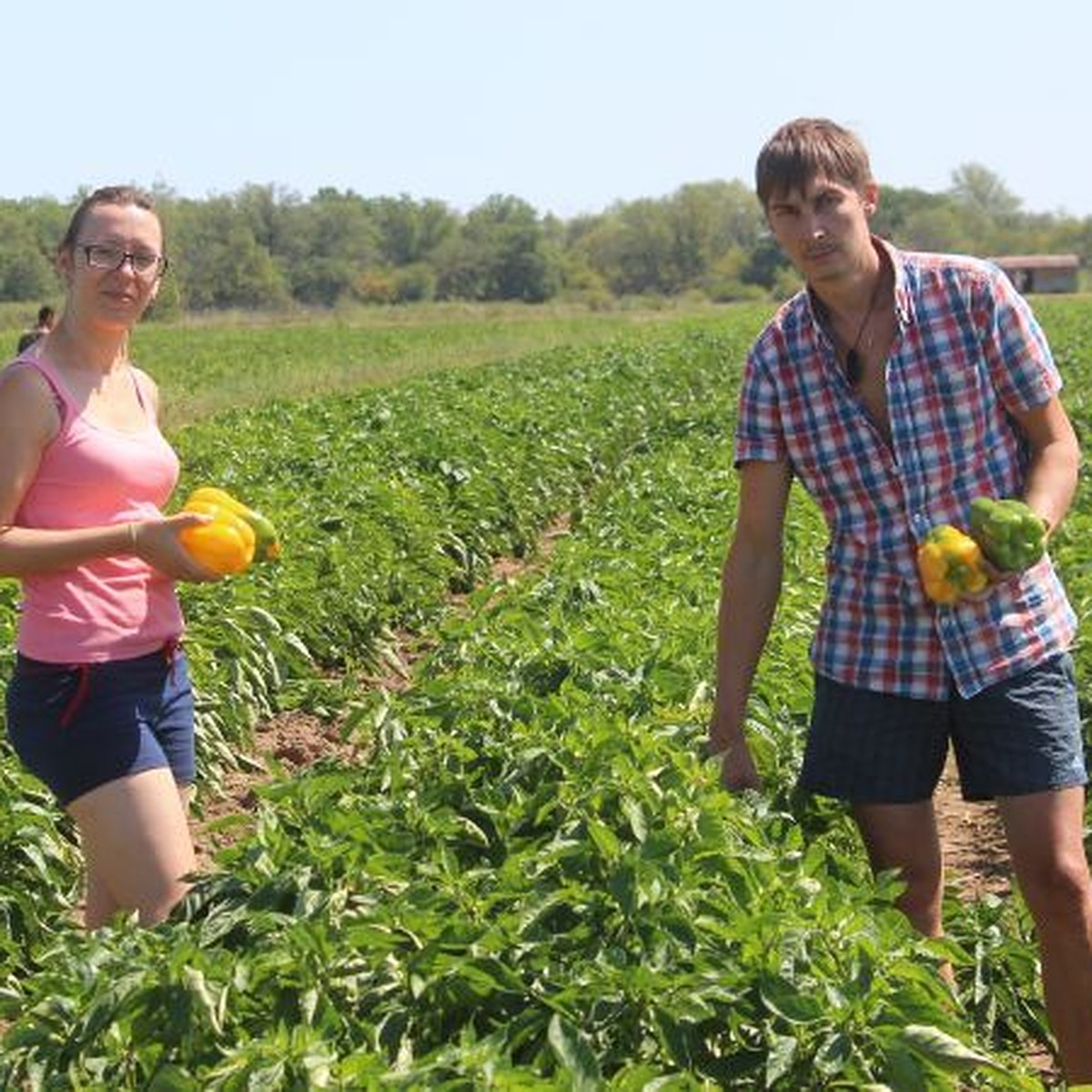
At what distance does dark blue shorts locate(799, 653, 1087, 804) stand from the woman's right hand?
1364mm

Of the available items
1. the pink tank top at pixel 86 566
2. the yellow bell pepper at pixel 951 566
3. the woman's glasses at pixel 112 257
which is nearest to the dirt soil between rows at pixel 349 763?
the pink tank top at pixel 86 566

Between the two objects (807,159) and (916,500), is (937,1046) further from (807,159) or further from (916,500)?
(807,159)

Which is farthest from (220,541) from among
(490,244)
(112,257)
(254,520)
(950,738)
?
(490,244)

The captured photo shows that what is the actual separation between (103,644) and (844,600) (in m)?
1.54

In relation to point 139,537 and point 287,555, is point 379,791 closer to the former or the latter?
point 139,537

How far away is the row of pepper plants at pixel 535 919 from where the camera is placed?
3115 mm

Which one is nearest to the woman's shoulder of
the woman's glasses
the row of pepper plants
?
the woman's glasses

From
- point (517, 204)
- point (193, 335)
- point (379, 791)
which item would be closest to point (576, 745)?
point (379, 791)

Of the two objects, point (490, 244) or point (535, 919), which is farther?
point (490, 244)

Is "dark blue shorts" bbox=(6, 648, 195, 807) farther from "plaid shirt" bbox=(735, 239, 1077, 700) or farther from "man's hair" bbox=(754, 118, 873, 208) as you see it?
"man's hair" bbox=(754, 118, 873, 208)

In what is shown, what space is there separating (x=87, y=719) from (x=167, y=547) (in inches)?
15.0

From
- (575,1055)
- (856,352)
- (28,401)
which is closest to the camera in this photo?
(575,1055)

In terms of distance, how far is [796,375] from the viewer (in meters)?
3.96

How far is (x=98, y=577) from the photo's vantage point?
3.83 m
